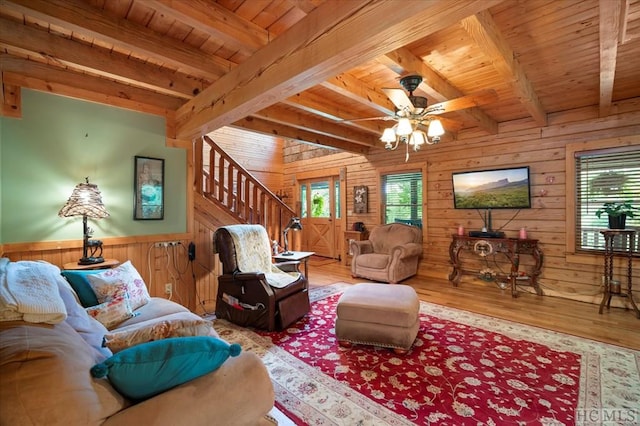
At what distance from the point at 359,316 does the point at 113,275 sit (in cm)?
201

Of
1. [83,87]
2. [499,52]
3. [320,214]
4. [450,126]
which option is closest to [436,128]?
[499,52]

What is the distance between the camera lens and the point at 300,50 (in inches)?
71.5

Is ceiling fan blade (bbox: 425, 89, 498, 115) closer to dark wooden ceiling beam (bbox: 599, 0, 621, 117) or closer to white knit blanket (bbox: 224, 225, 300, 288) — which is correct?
dark wooden ceiling beam (bbox: 599, 0, 621, 117)

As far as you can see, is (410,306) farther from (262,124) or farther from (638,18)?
(262,124)

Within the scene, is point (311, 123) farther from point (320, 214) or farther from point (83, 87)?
point (320, 214)

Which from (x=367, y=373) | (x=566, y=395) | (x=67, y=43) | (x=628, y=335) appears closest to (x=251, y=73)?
(x=67, y=43)

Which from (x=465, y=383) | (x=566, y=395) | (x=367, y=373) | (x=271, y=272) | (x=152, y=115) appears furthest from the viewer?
(x=271, y=272)

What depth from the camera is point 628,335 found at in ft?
9.07

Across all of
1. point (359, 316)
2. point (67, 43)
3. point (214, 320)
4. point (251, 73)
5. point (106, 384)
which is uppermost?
point (67, 43)

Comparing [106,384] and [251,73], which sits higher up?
[251,73]

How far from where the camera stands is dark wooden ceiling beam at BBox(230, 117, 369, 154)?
13.8 feet

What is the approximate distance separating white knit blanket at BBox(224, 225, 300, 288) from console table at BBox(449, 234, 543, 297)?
8.97ft

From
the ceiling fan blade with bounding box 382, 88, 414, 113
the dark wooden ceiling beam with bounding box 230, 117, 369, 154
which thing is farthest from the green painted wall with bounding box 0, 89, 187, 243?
the ceiling fan blade with bounding box 382, 88, 414, 113

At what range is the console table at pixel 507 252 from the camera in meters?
4.04
